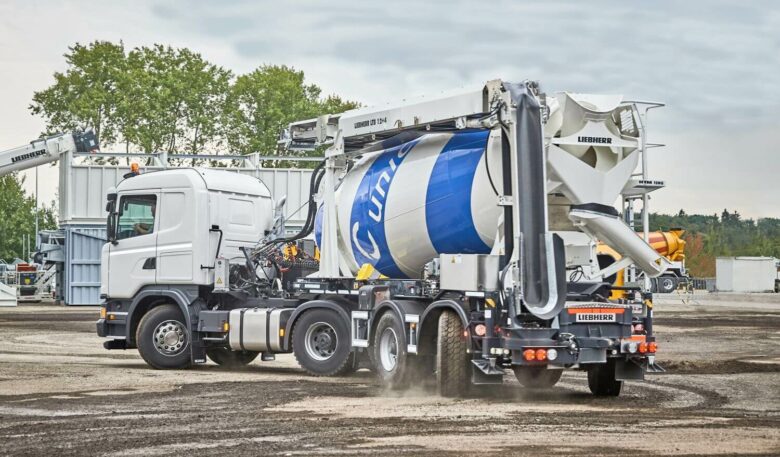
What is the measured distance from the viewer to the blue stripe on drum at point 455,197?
51.1ft

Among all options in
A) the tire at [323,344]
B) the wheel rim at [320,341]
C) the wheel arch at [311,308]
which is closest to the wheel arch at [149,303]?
the wheel arch at [311,308]

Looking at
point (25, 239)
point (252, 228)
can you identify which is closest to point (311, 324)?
point (252, 228)

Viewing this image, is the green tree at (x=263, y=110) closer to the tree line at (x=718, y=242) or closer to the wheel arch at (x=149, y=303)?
the tree line at (x=718, y=242)

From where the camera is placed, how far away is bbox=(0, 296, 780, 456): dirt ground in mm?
10891

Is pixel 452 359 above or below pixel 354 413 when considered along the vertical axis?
above

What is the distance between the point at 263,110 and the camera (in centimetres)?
8056

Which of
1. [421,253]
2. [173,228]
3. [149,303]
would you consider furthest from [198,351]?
[421,253]

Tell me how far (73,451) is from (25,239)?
350ft

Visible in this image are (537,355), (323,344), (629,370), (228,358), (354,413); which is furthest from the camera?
(228,358)

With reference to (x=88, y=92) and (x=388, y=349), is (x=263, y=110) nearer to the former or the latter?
(x=88, y=92)

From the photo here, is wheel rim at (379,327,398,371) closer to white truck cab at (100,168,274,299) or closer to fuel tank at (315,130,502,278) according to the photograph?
fuel tank at (315,130,502,278)

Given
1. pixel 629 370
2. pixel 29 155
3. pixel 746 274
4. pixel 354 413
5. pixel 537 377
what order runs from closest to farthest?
1. pixel 354 413
2. pixel 629 370
3. pixel 537 377
4. pixel 29 155
5. pixel 746 274

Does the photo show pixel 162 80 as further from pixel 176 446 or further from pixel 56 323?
pixel 176 446

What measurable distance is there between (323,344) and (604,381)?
16.3 feet
